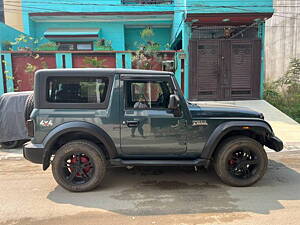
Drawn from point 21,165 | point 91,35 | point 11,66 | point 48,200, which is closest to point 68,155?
point 48,200

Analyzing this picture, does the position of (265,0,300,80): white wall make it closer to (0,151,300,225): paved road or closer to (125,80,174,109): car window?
(0,151,300,225): paved road

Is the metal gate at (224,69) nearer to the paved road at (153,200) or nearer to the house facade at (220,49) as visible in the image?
the house facade at (220,49)

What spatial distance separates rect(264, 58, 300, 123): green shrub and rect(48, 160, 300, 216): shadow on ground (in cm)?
730

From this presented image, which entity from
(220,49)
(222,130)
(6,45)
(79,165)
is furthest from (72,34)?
(222,130)

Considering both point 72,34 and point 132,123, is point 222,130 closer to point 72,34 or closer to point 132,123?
point 132,123

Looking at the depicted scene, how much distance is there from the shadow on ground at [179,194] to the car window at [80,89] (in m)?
1.52

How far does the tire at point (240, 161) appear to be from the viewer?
4039 mm

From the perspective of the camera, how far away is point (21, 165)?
5.44 meters

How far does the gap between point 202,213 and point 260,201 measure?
979 mm

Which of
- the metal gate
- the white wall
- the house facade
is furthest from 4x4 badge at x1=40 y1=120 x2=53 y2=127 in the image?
the white wall

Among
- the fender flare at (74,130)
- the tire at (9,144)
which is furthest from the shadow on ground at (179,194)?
the tire at (9,144)

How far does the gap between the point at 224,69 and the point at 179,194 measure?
8.69 metres

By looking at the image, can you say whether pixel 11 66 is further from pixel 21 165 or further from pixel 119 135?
pixel 119 135

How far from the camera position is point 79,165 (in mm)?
3973
